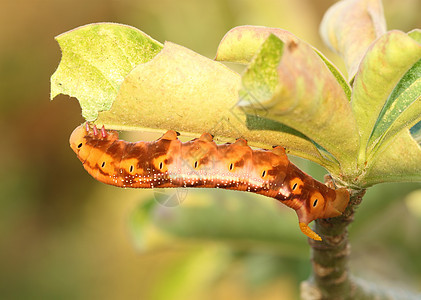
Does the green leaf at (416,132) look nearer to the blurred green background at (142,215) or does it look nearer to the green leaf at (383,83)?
the green leaf at (383,83)

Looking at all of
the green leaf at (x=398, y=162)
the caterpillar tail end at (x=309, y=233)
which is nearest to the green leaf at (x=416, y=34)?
the green leaf at (x=398, y=162)

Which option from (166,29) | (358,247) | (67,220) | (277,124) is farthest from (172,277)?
(67,220)

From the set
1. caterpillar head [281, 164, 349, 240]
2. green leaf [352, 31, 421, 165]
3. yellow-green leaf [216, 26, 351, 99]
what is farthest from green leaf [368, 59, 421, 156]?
yellow-green leaf [216, 26, 351, 99]

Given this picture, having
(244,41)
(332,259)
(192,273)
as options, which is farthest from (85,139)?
(192,273)

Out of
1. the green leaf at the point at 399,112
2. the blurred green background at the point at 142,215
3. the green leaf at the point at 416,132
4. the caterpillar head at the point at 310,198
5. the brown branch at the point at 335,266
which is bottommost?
the blurred green background at the point at 142,215

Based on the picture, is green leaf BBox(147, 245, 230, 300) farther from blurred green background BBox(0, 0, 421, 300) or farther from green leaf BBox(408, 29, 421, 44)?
green leaf BBox(408, 29, 421, 44)

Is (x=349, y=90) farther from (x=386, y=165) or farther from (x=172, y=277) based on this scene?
(x=172, y=277)
